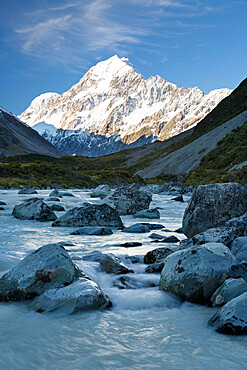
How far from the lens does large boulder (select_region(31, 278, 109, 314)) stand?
3.86 metres

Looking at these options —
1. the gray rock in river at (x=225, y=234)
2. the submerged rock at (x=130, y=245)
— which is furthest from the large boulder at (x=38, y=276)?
the submerged rock at (x=130, y=245)

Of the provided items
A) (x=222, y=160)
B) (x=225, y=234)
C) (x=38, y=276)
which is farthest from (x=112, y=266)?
(x=222, y=160)

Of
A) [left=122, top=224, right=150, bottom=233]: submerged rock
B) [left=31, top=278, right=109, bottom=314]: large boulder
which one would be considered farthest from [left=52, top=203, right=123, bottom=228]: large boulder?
[left=31, top=278, right=109, bottom=314]: large boulder

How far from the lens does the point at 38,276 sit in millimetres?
4371

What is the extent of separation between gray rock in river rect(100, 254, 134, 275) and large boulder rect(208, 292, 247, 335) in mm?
2345

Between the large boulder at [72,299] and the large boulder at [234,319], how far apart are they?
1478 millimetres

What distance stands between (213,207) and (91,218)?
4.31m

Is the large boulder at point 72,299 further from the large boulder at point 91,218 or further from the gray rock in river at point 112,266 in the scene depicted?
the large boulder at point 91,218

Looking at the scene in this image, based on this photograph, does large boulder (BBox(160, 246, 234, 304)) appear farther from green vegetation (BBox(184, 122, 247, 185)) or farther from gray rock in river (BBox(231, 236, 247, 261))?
green vegetation (BBox(184, 122, 247, 185))

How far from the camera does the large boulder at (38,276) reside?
4.25 m

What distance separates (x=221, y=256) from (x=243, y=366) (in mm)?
2158

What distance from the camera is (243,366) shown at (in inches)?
104

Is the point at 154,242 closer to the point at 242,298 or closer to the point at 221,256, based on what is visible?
the point at 221,256

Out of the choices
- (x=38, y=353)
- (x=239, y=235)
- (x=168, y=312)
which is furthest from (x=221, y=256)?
(x=38, y=353)
